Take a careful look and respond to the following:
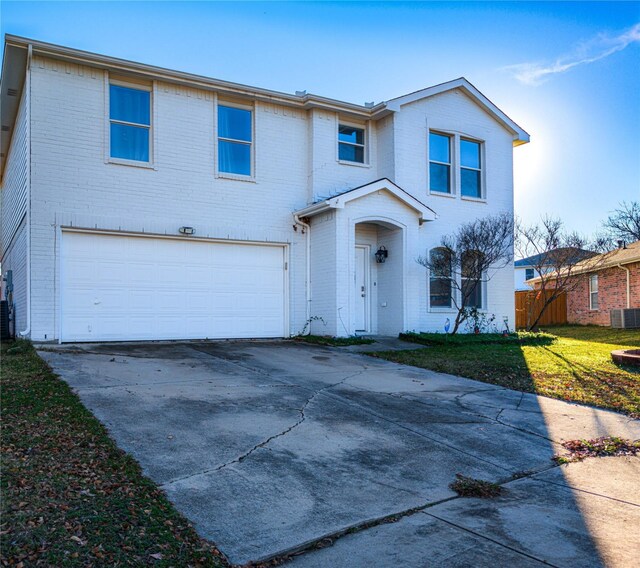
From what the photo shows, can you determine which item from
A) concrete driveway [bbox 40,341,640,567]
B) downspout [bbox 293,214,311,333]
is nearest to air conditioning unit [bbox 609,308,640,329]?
downspout [bbox 293,214,311,333]

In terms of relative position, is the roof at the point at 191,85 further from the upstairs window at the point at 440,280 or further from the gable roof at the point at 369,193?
the upstairs window at the point at 440,280

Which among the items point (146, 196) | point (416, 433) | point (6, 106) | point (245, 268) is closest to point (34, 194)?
point (146, 196)

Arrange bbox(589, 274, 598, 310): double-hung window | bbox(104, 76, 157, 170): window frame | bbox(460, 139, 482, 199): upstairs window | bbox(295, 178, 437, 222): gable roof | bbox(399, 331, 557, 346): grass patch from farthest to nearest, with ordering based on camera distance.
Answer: bbox(589, 274, 598, 310): double-hung window
bbox(460, 139, 482, 199): upstairs window
bbox(399, 331, 557, 346): grass patch
bbox(295, 178, 437, 222): gable roof
bbox(104, 76, 157, 170): window frame

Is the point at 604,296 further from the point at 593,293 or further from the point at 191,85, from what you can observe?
the point at 191,85

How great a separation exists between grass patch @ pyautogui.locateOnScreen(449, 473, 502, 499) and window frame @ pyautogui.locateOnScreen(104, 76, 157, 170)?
10223 millimetres

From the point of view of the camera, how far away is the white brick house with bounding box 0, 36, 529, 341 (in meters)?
11.5

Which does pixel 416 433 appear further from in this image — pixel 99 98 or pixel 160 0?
pixel 99 98

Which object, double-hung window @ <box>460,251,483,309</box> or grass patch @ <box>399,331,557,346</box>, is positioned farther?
double-hung window @ <box>460,251,483,309</box>

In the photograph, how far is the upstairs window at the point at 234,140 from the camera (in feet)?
44.4

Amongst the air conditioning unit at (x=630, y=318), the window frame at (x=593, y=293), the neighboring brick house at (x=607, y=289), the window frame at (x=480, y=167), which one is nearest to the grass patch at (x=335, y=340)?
the window frame at (x=480, y=167)

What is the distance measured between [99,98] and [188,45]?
2.23 m

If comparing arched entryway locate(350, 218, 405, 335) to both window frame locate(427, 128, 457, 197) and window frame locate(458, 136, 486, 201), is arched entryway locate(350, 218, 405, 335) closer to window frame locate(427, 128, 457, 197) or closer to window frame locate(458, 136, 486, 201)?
window frame locate(427, 128, 457, 197)

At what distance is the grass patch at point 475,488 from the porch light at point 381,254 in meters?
10.5

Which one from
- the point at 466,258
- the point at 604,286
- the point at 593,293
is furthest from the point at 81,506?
the point at 593,293
